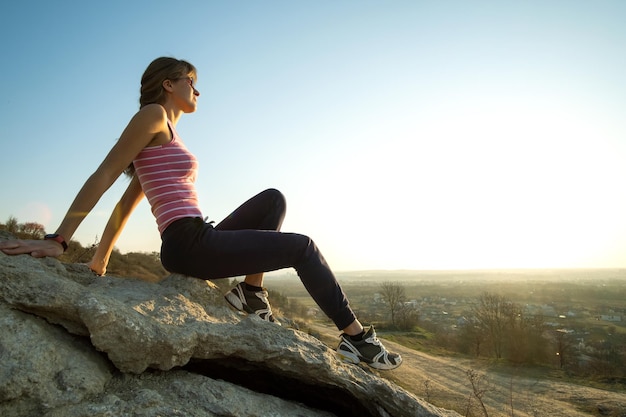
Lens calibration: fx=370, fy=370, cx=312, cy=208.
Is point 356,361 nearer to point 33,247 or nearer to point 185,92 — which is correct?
point 33,247

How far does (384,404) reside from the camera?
2725 millimetres

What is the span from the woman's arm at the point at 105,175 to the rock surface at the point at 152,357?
0.11 meters

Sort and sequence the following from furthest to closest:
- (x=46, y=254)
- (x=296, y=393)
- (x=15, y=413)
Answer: (x=296, y=393), (x=46, y=254), (x=15, y=413)

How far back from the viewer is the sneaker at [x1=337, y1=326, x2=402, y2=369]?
2975 mm

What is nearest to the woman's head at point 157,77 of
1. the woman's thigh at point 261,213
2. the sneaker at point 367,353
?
the woman's thigh at point 261,213

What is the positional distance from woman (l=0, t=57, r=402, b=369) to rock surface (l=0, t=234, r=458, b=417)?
0.20 meters

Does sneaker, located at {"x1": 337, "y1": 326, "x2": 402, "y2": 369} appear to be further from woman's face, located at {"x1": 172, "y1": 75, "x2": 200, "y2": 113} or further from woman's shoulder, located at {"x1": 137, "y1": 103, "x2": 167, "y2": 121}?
woman's face, located at {"x1": 172, "y1": 75, "x2": 200, "y2": 113}

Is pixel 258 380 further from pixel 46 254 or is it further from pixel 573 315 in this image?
pixel 573 315

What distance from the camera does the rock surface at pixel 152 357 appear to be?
185 centimetres

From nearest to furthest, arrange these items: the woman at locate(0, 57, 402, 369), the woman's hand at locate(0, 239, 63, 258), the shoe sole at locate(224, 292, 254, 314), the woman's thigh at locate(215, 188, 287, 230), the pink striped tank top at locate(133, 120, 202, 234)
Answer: the woman's hand at locate(0, 239, 63, 258) < the woman at locate(0, 57, 402, 369) < the pink striped tank top at locate(133, 120, 202, 234) < the shoe sole at locate(224, 292, 254, 314) < the woman's thigh at locate(215, 188, 287, 230)

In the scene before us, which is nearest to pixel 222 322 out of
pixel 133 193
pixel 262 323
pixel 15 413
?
pixel 262 323

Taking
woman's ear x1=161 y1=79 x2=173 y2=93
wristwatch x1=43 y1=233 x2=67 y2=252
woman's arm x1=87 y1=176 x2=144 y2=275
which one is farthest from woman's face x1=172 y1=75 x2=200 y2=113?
wristwatch x1=43 y1=233 x2=67 y2=252

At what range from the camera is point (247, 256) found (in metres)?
2.85

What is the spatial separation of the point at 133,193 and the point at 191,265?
3.43ft
